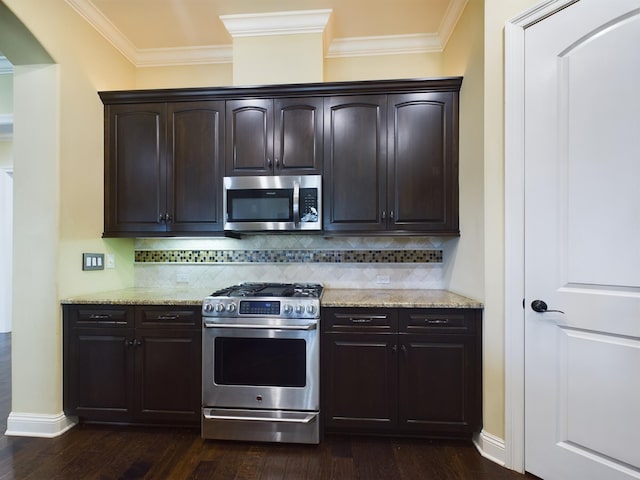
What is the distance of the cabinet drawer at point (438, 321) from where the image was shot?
6.52 ft

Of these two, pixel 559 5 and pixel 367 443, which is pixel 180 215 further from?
pixel 559 5

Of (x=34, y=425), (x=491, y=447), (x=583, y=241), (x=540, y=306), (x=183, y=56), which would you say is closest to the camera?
(x=583, y=241)

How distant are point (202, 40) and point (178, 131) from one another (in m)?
1.03

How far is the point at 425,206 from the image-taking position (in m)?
2.36

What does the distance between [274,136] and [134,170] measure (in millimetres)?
1220

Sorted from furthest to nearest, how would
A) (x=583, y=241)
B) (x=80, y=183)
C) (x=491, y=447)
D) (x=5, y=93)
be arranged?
(x=5, y=93) < (x=80, y=183) < (x=491, y=447) < (x=583, y=241)

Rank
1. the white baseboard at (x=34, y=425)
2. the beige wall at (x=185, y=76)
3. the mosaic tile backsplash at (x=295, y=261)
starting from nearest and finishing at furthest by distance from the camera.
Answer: the white baseboard at (x=34, y=425)
the mosaic tile backsplash at (x=295, y=261)
the beige wall at (x=185, y=76)

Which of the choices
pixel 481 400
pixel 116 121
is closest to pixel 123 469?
pixel 481 400

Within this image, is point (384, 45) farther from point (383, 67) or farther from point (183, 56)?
point (183, 56)

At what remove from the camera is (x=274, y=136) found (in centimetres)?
246

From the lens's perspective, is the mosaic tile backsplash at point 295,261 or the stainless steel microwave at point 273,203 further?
the mosaic tile backsplash at point 295,261

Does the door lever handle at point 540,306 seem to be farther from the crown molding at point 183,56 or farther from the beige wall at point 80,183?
the crown molding at point 183,56

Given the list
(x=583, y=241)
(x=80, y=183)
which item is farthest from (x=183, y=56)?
(x=583, y=241)

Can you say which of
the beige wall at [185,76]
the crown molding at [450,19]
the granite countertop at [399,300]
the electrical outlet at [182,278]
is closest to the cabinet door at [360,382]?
the granite countertop at [399,300]
